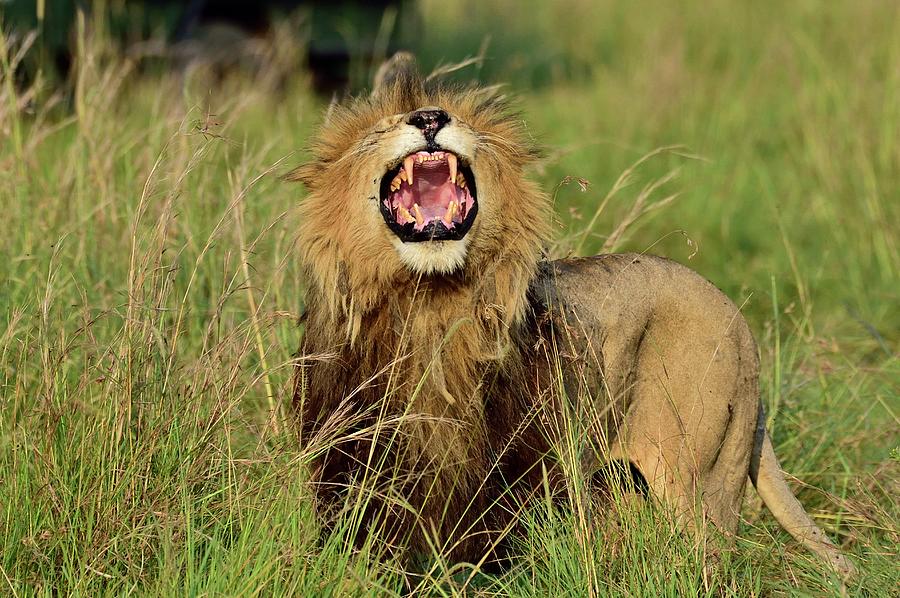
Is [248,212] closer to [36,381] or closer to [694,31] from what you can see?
[36,381]

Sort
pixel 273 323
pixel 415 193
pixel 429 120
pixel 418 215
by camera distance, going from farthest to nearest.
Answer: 1. pixel 273 323
2. pixel 415 193
3. pixel 418 215
4. pixel 429 120

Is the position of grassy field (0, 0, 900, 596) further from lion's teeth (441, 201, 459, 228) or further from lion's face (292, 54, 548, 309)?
lion's teeth (441, 201, 459, 228)

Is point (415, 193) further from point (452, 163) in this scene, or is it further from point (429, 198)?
point (452, 163)

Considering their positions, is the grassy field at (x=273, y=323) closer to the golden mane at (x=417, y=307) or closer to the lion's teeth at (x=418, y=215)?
the golden mane at (x=417, y=307)

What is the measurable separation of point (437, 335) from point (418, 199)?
1.21 feet

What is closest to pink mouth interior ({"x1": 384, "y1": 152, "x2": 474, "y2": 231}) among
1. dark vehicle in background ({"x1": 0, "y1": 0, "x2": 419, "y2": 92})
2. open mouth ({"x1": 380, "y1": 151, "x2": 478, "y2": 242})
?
open mouth ({"x1": 380, "y1": 151, "x2": 478, "y2": 242})

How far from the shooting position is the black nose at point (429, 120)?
305cm

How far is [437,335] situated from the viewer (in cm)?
319

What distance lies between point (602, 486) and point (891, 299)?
290cm

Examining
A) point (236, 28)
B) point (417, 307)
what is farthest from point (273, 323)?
point (236, 28)

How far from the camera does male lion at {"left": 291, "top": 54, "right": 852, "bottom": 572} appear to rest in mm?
3105

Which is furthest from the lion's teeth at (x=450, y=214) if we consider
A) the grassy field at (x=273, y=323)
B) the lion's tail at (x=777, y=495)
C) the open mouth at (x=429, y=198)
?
the lion's tail at (x=777, y=495)

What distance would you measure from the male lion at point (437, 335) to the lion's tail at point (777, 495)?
0.06 metres

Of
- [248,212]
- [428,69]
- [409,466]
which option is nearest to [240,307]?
[248,212]
